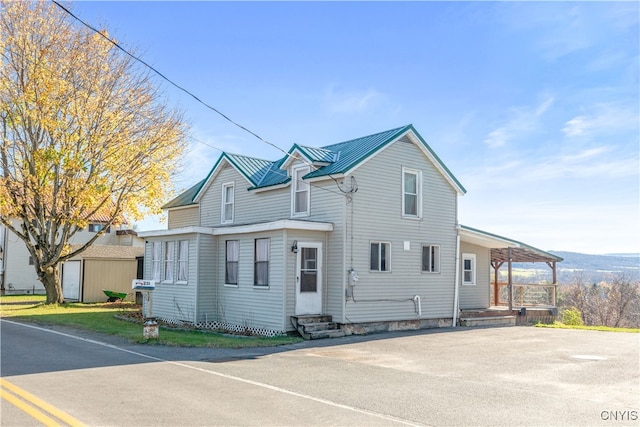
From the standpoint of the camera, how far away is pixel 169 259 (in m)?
23.8

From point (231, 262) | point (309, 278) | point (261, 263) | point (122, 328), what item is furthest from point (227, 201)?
point (122, 328)

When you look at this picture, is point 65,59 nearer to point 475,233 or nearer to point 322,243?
→ point 322,243

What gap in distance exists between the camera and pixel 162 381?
34.0 ft

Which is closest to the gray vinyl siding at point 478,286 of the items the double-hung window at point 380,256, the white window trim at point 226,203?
the double-hung window at point 380,256

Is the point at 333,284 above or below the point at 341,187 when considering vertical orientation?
below

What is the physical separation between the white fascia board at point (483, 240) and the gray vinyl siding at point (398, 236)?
102 centimetres

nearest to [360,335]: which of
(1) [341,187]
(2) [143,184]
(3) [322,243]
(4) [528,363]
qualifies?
(3) [322,243]

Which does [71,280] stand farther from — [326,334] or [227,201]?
[326,334]

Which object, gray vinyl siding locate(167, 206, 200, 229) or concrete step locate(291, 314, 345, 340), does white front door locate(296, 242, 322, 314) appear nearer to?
concrete step locate(291, 314, 345, 340)

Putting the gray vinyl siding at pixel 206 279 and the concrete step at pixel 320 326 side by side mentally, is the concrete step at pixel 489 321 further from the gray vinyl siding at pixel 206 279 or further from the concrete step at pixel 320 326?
the gray vinyl siding at pixel 206 279

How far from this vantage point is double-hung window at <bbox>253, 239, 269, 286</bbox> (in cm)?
1972

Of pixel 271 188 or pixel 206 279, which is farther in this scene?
pixel 271 188

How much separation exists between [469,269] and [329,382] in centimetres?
1704

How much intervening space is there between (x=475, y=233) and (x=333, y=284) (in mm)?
7720
